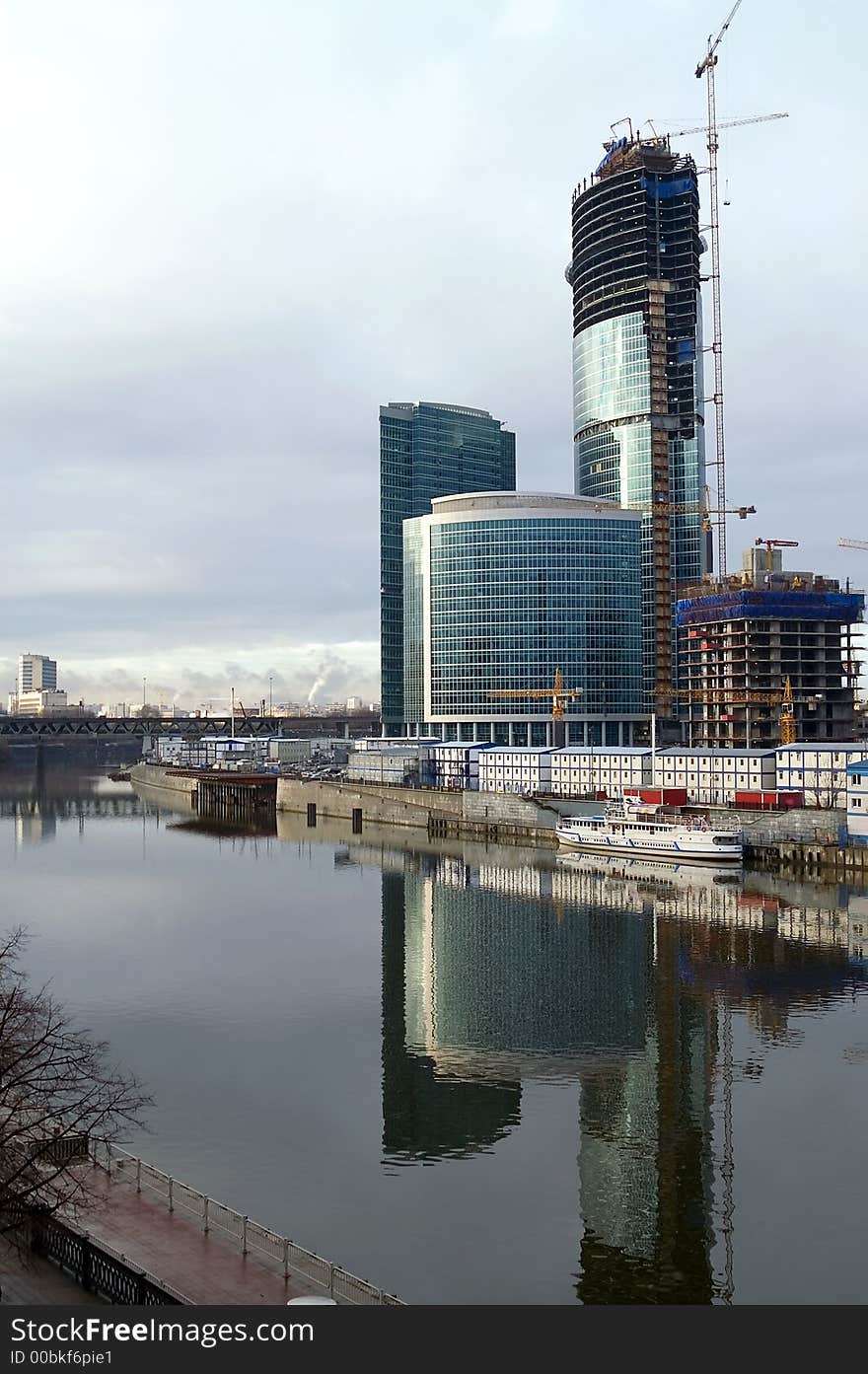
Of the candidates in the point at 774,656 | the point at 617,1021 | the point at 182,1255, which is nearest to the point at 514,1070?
the point at 617,1021

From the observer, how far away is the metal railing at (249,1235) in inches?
1053

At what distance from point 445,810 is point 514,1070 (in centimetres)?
10789

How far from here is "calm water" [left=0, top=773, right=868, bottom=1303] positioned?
35.0 metres

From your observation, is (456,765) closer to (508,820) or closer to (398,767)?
(398,767)

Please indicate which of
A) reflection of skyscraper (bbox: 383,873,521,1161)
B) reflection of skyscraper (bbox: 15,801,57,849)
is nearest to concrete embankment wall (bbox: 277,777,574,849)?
reflection of skyscraper (bbox: 15,801,57,849)

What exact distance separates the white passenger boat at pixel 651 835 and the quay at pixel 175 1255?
85.7m

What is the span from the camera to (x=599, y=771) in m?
148

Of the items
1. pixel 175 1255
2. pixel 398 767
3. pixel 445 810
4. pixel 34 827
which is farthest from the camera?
pixel 398 767

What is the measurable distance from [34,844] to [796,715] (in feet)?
412

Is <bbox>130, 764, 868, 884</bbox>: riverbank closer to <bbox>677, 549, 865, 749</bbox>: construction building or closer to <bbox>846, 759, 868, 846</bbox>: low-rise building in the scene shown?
<bbox>846, 759, 868, 846</bbox>: low-rise building

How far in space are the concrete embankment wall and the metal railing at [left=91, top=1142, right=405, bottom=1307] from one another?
107 m

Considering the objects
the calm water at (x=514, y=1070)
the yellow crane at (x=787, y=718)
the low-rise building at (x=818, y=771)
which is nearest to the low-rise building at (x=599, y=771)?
the low-rise building at (x=818, y=771)

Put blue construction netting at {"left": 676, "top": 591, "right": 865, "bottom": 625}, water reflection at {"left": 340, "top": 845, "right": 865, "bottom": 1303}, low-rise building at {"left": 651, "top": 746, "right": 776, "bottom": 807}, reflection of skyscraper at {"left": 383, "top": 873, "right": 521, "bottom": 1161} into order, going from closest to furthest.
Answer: water reflection at {"left": 340, "top": 845, "right": 865, "bottom": 1303} → reflection of skyscraper at {"left": 383, "top": 873, "right": 521, "bottom": 1161} → low-rise building at {"left": 651, "top": 746, "right": 776, "bottom": 807} → blue construction netting at {"left": 676, "top": 591, "right": 865, "bottom": 625}
